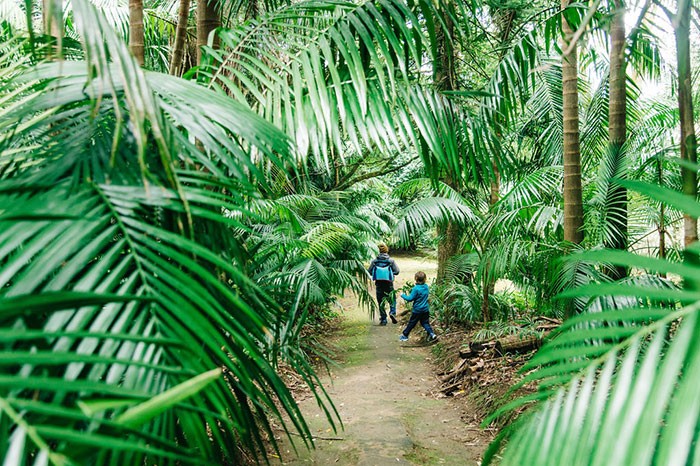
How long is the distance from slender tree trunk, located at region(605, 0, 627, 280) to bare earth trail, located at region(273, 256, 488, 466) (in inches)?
67.8

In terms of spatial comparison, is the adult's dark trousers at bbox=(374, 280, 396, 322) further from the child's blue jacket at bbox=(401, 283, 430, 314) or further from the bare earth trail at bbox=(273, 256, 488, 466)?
the child's blue jacket at bbox=(401, 283, 430, 314)

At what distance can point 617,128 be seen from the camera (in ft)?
10.9

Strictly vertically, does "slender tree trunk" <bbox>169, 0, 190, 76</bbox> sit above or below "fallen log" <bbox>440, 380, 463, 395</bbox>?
above

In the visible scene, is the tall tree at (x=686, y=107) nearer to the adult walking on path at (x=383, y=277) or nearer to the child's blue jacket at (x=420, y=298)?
the child's blue jacket at (x=420, y=298)

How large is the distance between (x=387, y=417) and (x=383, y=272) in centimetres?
388

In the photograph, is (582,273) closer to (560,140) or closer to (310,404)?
(310,404)

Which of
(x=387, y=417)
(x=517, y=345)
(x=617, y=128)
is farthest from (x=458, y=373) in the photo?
(x=617, y=128)

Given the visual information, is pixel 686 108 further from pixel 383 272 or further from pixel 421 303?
pixel 383 272

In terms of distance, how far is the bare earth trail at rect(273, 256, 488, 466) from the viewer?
3404mm

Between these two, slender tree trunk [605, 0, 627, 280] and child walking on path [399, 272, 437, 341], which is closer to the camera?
slender tree trunk [605, 0, 627, 280]

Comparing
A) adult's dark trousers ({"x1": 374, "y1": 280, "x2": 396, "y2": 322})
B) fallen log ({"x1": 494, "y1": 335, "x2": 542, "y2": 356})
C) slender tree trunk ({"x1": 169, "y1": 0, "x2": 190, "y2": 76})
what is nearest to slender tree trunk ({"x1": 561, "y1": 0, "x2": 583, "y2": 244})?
fallen log ({"x1": 494, "y1": 335, "x2": 542, "y2": 356})

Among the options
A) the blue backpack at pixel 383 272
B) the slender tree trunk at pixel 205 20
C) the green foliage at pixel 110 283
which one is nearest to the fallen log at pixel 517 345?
the blue backpack at pixel 383 272

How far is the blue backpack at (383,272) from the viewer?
791 centimetres

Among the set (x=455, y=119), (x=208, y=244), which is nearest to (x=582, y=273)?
(x=455, y=119)
